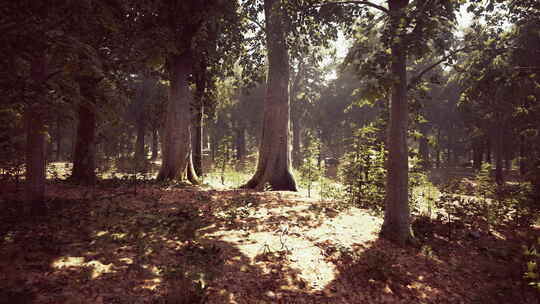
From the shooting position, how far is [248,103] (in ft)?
118

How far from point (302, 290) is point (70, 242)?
13.6ft

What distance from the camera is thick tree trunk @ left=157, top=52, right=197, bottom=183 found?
12023mm

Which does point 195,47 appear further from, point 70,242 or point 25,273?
point 25,273

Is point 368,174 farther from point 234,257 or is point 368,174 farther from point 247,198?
point 234,257

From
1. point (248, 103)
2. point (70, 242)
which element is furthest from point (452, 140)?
point (70, 242)

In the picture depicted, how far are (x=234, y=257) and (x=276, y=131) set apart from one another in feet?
23.6

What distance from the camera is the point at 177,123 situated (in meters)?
12.1

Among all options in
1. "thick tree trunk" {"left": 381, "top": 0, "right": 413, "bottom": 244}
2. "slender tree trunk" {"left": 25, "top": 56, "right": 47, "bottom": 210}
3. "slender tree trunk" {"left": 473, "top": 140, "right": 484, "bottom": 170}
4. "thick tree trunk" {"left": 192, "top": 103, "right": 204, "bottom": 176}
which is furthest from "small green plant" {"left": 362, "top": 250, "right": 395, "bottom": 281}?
"slender tree trunk" {"left": 473, "top": 140, "right": 484, "bottom": 170}

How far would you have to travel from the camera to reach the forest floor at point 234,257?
13.0ft

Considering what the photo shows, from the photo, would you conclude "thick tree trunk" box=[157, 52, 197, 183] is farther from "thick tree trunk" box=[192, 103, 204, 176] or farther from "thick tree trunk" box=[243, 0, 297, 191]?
"thick tree trunk" box=[243, 0, 297, 191]

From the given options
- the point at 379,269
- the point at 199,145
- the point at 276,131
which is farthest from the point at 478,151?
the point at 379,269

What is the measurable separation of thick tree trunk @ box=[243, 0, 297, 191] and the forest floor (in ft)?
11.2

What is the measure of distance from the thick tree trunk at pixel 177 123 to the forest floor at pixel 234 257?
12.9 ft

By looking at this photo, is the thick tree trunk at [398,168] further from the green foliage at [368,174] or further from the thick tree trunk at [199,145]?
the thick tree trunk at [199,145]
